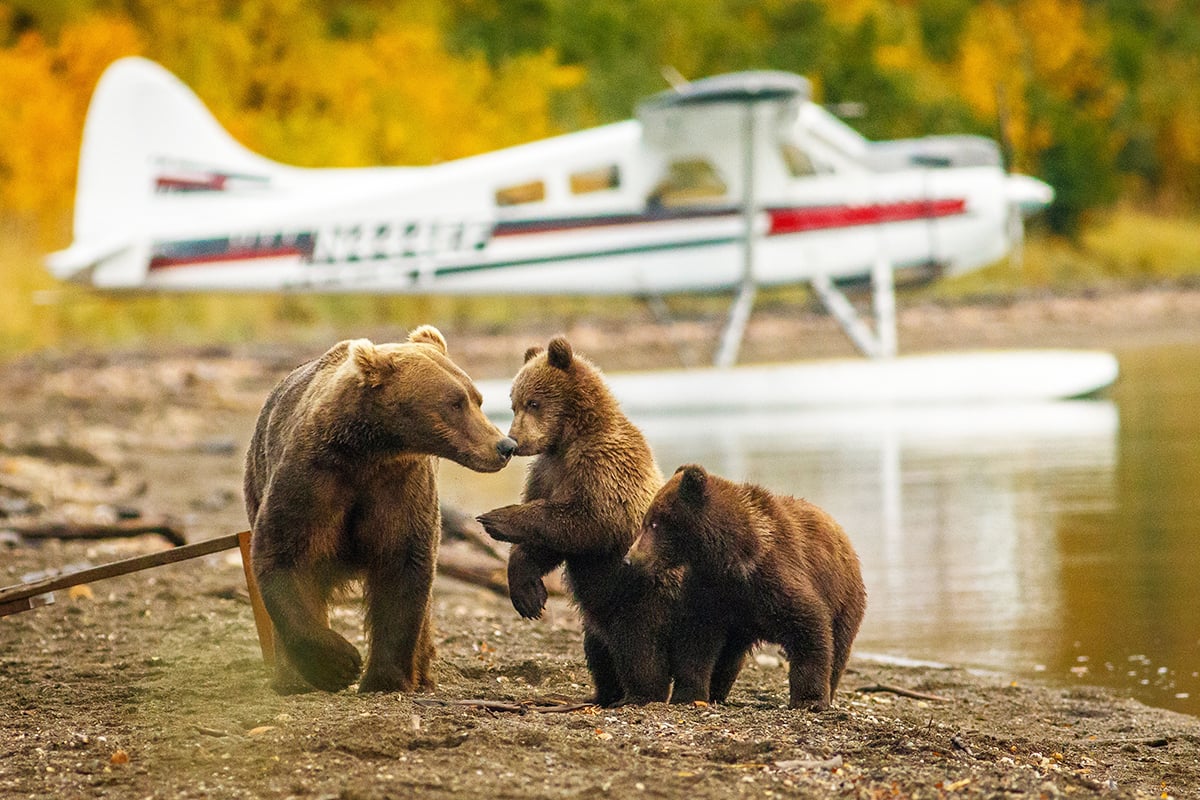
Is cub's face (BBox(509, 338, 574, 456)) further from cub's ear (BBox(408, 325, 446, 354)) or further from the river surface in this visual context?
the river surface

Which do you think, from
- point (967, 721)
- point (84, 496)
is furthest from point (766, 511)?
point (84, 496)

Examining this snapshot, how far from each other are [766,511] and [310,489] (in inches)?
56.5

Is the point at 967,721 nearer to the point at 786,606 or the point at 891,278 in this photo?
the point at 786,606

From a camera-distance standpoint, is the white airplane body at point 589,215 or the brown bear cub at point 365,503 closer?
the brown bear cub at point 365,503

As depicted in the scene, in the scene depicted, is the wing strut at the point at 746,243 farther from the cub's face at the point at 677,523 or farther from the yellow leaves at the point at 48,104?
the yellow leaves at the point at 48,104

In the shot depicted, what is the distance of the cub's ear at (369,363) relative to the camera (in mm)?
4723

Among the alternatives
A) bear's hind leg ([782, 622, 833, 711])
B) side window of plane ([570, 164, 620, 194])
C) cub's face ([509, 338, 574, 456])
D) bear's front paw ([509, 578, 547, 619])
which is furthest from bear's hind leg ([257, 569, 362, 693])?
side window of plane ([570, 164, 620, 194])

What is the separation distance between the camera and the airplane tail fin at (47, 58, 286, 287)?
794 inches

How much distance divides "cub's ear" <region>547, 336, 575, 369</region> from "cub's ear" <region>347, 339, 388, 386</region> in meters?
0.56

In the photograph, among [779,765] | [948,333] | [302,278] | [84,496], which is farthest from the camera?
[948,333]

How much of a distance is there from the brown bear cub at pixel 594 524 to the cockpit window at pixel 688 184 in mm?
15356

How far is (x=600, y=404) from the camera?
5.02m

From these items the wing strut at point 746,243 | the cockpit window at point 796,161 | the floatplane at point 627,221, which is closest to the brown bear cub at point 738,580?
the floatplane at point 627,221

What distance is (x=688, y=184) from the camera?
67.8ft
